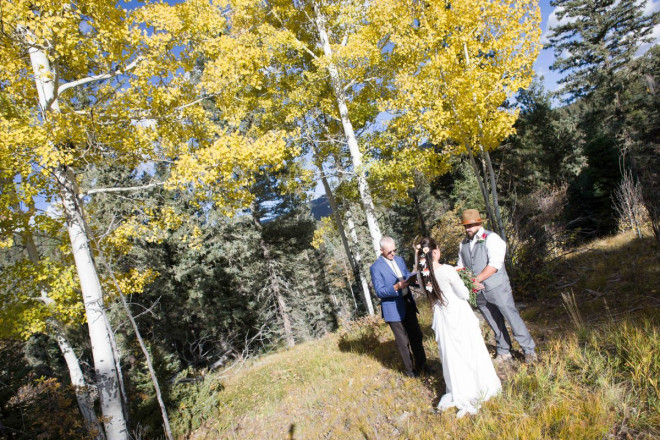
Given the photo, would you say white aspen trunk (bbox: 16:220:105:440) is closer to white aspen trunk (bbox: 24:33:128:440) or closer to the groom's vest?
white aspen trunk (bbox: 24:33:128:440)

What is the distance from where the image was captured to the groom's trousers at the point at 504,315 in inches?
140

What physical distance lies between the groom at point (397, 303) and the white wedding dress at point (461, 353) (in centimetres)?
86

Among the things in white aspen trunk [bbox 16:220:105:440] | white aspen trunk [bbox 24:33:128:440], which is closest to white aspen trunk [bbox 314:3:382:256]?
white aspen trunk [bbox 24:33:128:440]

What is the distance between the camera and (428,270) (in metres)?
3.37

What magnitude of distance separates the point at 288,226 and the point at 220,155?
10.9 meters

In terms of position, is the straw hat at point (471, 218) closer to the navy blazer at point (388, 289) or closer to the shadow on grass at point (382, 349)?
the navy blazer at point (388, 289)

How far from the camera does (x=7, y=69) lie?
4.00 metres

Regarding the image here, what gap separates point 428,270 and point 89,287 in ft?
13.6

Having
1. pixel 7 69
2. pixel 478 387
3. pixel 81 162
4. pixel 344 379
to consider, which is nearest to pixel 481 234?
pixel 478 387

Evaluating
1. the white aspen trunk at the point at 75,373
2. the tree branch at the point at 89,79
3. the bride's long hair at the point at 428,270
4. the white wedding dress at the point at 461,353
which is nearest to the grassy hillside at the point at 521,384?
the white wedding dress at the point at 461,353

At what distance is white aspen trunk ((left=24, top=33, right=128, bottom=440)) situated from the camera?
150 inches

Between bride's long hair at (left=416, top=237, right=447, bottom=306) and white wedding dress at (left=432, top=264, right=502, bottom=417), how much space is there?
5 cm

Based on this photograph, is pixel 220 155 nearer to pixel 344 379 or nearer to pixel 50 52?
pixel 50 52

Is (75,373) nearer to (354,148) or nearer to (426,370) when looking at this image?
(426,370)
